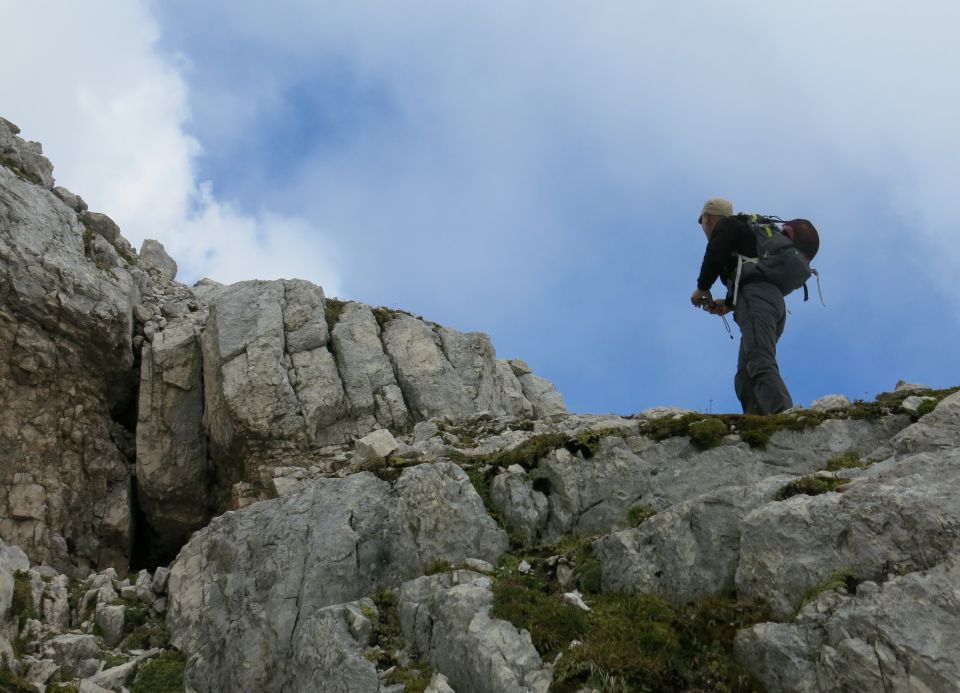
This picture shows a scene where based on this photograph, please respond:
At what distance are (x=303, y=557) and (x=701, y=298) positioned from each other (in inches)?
396

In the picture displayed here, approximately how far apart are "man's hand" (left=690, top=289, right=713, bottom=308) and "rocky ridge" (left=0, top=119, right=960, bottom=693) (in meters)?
2.88

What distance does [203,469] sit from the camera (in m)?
27.0

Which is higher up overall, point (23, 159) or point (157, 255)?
point (157, 255)

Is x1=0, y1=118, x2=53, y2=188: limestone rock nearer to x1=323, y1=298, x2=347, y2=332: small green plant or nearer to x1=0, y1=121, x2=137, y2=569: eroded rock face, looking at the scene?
x1=0, y1=121, x2=137, y2=569: eroded rock face

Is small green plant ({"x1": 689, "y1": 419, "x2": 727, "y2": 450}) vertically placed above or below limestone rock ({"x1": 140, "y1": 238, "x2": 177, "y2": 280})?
below

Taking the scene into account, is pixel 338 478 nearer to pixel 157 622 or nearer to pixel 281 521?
pixel 281 521

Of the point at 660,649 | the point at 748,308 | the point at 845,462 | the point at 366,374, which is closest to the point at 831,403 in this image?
the point at 748,308

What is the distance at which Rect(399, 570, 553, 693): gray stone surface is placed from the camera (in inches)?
418

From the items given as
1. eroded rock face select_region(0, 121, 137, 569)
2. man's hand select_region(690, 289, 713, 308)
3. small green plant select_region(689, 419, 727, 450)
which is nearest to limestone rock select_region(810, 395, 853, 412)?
small green plant select_region(689, 419, 727, 450)

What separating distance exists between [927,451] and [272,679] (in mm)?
11379

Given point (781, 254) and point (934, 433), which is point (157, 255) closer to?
point (781, 254)

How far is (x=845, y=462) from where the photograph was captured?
14.2m

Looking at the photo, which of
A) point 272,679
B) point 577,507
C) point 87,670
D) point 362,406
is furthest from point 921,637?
point 362,406

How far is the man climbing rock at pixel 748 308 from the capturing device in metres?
17.3
